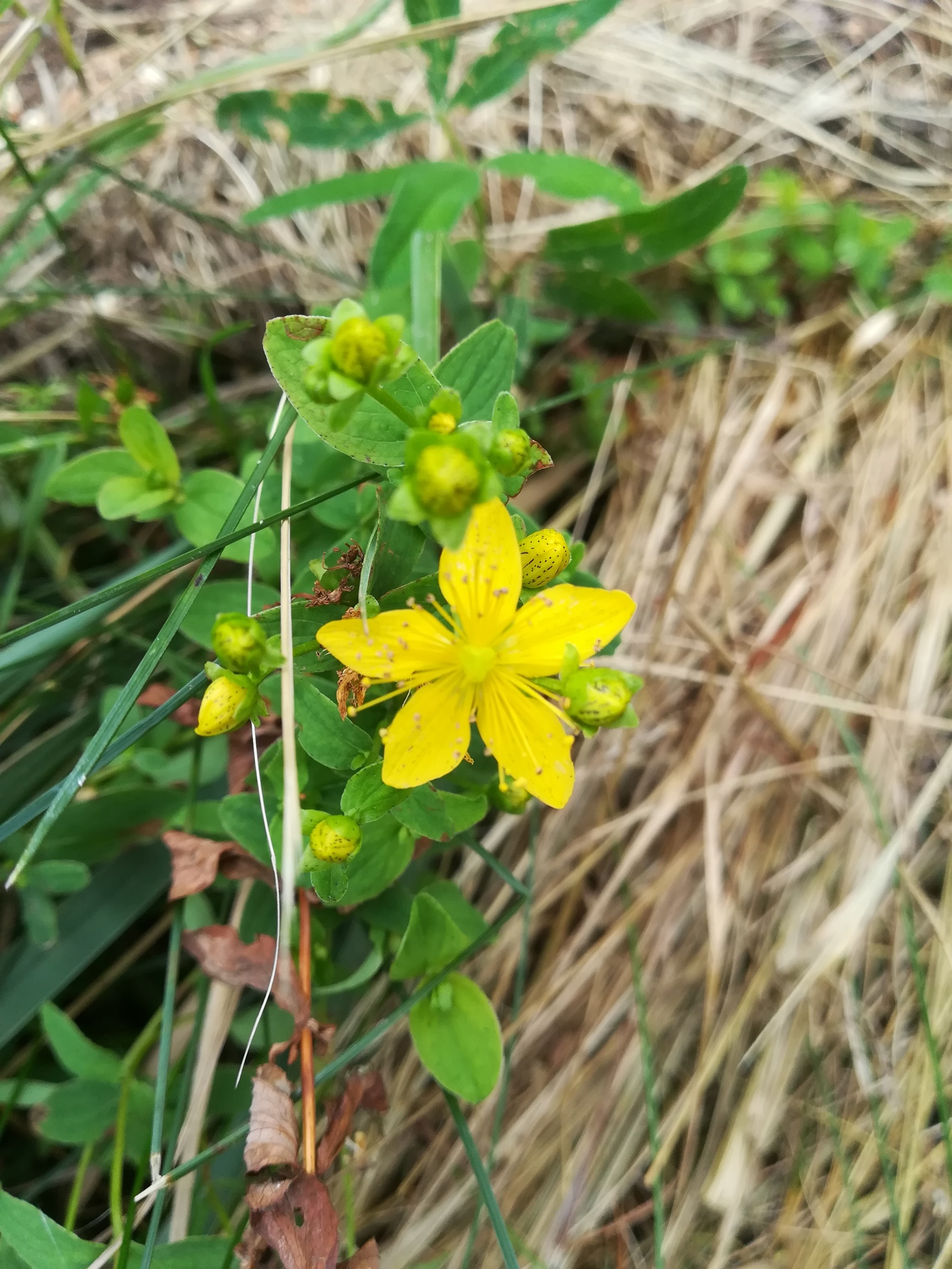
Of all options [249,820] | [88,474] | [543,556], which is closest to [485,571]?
[543,556]

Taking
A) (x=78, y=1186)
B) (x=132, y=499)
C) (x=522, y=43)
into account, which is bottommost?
(x=78, y=1186)

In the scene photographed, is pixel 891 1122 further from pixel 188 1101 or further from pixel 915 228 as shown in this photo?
pixel 915 228

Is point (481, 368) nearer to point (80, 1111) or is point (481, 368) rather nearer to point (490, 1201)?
point (490, 1201)

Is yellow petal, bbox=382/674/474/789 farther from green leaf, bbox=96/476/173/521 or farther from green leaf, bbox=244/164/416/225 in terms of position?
green leaf, bbox=244/164/416/225

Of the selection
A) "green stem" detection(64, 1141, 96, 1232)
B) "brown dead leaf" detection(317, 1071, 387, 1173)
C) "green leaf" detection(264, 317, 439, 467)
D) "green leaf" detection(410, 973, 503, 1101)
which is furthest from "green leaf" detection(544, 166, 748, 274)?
"green stem" detection(64, 1141, 96, 1232)

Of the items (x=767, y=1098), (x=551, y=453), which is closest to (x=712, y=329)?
(x=551, y=453)

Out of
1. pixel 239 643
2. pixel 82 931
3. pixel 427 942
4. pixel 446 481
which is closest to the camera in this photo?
pixel 446 481

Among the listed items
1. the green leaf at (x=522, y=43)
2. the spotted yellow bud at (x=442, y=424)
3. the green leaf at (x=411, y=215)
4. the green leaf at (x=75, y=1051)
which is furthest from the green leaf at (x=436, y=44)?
the green leaf at (x=75, y=1051)
